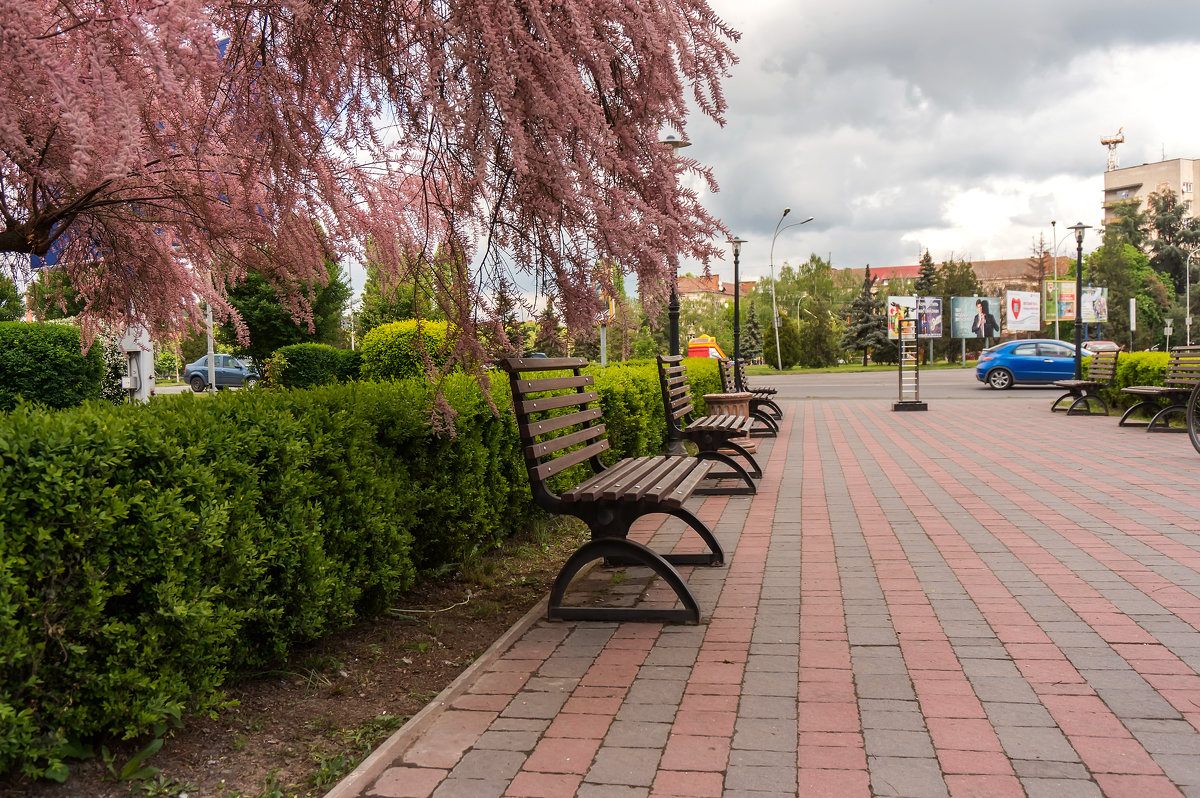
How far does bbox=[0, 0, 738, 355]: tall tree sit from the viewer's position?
2.54 meters

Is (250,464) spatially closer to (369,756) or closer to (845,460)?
(369,756)

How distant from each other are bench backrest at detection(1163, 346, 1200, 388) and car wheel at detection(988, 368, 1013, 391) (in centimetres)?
1571

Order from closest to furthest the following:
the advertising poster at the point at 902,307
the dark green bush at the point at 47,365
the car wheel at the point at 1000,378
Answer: the dark green bush at the point at 47,365 < the car wheel at the point at 1000,378 < the advertising poster at the point at 902,307

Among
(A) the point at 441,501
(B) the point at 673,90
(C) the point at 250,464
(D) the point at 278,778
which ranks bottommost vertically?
(D) the point at 278,778

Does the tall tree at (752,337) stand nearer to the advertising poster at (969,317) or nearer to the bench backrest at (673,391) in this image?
the advertising poster at (969,317)

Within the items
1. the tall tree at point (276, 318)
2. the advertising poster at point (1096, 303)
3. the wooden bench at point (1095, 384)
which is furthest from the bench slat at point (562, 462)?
the advertising poster at point (1096, 303)

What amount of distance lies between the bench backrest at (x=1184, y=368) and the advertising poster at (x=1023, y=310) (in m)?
48.0

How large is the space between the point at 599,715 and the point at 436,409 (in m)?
1.50

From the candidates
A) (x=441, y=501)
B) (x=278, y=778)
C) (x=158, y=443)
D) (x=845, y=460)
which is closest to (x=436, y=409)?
(x=441, y=501)

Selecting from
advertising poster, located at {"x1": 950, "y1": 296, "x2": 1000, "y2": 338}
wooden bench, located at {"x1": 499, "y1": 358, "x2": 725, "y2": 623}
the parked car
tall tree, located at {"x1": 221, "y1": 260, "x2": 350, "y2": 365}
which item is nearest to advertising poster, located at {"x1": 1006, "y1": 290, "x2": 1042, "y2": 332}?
advertising poster, located at {"x1": 950, "y1": 296, "x2": 1000, "y2": 338}

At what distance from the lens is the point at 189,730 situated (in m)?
2.85

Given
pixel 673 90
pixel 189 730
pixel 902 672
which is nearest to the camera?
pixel 189 730

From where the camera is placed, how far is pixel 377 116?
3.67 m

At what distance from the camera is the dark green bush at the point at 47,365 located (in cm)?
1348
